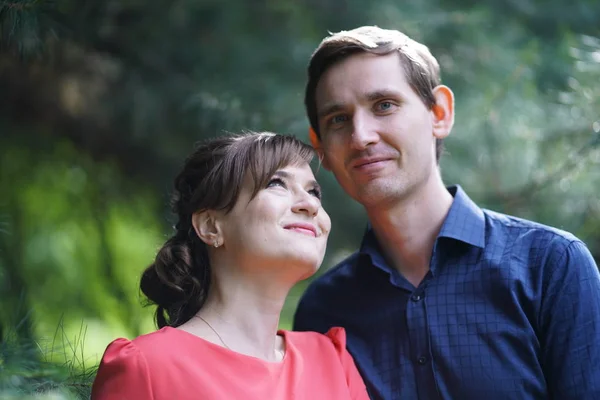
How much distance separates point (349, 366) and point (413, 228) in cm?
40

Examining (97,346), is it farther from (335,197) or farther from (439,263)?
(439,263)

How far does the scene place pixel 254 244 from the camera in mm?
1762

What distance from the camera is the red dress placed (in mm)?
1604

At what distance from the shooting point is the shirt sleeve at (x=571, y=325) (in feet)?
5.77

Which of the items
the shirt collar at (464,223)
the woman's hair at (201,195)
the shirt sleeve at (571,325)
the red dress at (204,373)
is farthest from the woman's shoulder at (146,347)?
the shirt sleeve at (571,325)

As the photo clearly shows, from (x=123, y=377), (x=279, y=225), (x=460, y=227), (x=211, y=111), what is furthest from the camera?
(x=211, y=111)

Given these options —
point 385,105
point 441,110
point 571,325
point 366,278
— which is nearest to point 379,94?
point 385,105

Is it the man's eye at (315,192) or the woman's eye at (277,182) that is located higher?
the woman's eye at (277,182)

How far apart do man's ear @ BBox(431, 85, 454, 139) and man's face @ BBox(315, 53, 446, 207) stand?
87 mm

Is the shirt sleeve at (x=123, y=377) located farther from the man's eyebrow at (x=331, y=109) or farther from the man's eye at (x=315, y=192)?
the man's eyebrow at (x=331, y=109)

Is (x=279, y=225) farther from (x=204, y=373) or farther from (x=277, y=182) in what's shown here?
(x=204, y=373)

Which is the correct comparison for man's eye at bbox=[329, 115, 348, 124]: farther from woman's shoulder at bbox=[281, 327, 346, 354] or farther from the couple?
woman's shoulder at bbox=[281, 327, 346, 354]

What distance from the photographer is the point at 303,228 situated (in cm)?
180

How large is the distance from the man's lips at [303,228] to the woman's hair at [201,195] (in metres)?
0.11
